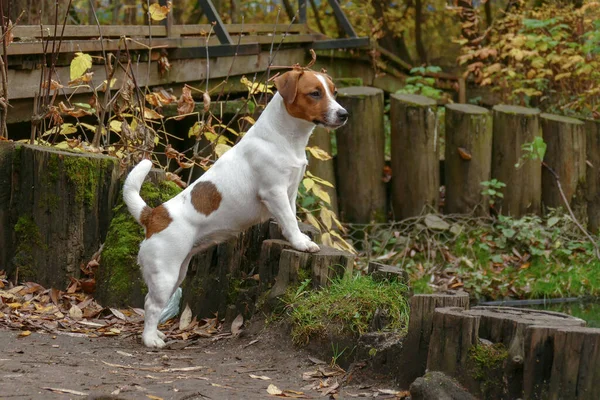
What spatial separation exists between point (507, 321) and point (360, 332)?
0.96 meters

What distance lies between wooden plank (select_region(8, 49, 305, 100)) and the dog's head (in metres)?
1.97

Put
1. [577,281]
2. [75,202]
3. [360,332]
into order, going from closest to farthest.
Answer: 1. [360,332]
2. [75,202]
3. [577,281]

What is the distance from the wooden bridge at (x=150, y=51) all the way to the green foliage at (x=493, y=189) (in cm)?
273

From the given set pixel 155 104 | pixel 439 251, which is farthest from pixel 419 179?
pixel 155 104

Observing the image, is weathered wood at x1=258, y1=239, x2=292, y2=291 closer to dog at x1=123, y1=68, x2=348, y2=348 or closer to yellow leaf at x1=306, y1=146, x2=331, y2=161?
dog at x1=123, y1=68, x2=348, y2=348

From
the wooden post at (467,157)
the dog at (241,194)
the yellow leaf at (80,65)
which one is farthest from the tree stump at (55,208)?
the wooden post at (467,157)

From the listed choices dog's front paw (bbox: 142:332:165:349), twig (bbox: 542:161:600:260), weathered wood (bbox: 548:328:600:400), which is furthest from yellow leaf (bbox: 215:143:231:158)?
weathered wood (bbox: 548:328:600:400)

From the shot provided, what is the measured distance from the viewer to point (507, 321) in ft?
12.9

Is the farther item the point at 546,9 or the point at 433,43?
the point at 433,43

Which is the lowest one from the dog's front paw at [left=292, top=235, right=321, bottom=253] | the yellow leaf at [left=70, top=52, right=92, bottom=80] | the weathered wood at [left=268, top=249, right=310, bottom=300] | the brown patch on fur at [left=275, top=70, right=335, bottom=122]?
the weathered wood at [left=268, top=249, right=310, bottom=300]

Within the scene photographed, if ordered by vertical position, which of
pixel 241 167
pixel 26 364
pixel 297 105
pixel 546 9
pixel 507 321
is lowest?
pixel 26 364

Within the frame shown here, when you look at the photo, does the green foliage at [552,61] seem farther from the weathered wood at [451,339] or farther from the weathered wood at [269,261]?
the weathered wood at [451,339]

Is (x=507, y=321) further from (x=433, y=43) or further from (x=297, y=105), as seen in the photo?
(x=433, y=43)

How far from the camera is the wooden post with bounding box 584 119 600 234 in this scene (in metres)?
9.87
